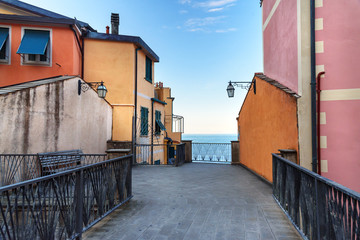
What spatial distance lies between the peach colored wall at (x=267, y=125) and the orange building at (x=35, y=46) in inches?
347

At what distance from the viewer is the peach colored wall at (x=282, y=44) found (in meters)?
7.06

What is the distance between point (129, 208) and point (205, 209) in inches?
61.3

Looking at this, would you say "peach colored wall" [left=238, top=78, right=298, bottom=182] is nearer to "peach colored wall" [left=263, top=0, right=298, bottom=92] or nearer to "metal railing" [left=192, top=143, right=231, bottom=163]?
"peach colored wall" [left=263, top=0, right=298, bottom=92]

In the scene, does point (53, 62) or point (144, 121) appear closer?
point (53, 62)

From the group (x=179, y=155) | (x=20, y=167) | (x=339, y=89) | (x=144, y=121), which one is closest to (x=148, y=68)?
(x=144, y=121)

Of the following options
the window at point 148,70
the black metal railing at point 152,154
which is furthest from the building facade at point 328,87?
the window at point 148,70

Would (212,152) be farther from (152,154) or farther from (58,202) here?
(58,202)

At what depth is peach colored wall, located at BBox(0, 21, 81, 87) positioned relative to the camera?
35.9ft

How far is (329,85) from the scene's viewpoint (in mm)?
6223

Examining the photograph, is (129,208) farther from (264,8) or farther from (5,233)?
(264,8)

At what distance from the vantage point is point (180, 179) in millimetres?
8328

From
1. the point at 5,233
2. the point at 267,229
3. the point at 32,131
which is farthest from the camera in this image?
the point at 32,131

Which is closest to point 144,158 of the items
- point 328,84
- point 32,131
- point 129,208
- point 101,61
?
point 101,61

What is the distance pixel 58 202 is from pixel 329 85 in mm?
6600
